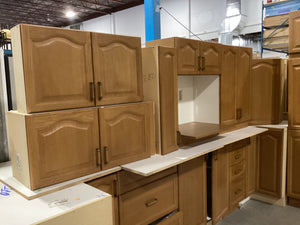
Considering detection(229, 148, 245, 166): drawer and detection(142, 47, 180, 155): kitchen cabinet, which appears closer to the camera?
detection(142, 47, 180, 155): kitchen cabinet

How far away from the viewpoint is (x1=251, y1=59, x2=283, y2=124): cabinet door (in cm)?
311

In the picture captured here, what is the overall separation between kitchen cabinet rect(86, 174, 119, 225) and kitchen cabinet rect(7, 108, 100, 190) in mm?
91

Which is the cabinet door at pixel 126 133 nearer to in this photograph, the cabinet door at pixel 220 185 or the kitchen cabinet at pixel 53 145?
the kitchen cabinet at pixel 53 145

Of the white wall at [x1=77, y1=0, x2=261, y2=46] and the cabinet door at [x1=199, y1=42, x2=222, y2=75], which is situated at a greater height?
the white wall at [x1=77, y1=0, x2=261, y2=46]

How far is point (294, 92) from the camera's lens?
2.95m

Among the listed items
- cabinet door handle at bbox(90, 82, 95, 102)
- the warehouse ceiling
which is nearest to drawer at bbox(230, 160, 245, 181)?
cabinet door handle at bbox(90, 82, 95, 102)

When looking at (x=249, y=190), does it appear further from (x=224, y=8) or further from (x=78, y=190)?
(x=224, y=8)

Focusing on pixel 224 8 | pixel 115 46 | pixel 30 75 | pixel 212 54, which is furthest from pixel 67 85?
pixel 224 8

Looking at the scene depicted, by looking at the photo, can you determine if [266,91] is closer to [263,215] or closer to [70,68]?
[263,215]

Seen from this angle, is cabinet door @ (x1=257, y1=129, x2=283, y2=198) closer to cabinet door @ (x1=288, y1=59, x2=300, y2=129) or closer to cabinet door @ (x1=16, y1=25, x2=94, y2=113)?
cabinet door @ (x1=288, y1=59, x2=300, y2=129)

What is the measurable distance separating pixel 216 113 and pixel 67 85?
5.43 feet

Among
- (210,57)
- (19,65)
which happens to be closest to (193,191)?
(210,57)

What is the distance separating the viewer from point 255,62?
314cm

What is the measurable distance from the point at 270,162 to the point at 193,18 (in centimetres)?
488
